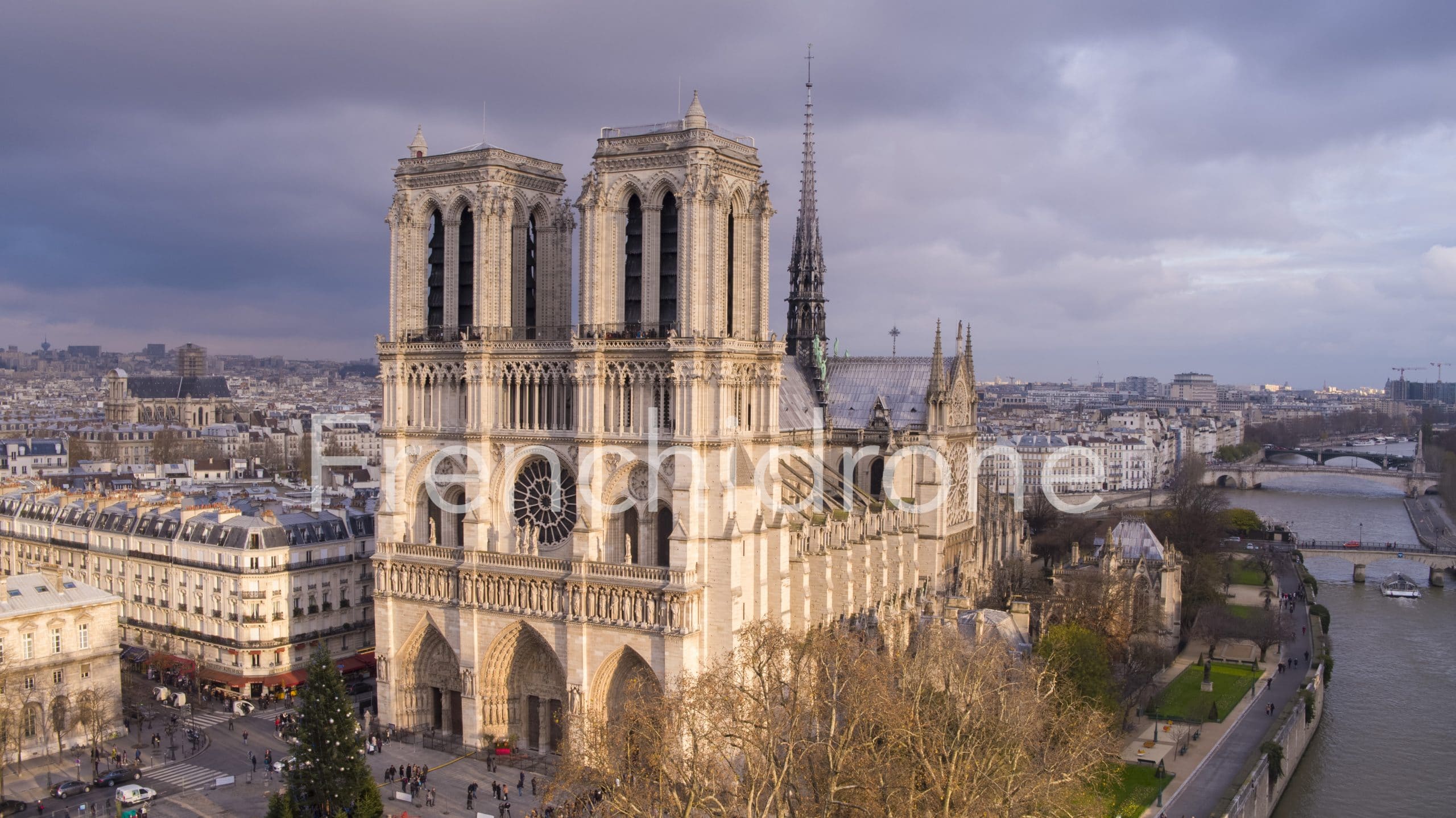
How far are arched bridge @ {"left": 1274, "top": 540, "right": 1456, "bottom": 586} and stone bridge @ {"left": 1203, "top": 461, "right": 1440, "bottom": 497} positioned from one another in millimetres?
49283

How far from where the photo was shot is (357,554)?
5600 centimetres

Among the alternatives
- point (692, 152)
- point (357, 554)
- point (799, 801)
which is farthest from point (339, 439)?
point (799, 801)

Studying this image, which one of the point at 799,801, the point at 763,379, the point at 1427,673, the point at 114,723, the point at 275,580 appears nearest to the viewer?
the point at 799,801

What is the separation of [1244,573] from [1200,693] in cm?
3387

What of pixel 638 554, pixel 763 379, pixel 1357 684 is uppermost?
pixel 763 379

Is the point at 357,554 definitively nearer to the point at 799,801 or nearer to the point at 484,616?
the point at 484,616

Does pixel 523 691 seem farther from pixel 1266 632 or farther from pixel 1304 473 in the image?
pixel 1304 473

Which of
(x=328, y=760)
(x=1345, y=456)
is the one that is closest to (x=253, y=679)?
(x=328, y=760)

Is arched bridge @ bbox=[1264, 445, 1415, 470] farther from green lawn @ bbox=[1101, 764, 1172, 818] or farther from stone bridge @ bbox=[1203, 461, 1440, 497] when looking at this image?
green lawn @ bbox=[1101, 764, 1172, 818]

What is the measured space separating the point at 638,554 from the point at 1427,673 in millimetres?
→ 43385

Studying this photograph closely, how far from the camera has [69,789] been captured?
40.2m

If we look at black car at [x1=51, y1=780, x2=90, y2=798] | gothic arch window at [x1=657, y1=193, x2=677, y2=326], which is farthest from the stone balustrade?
black car at [x1=51, y1=780, x2=90, y2=798]

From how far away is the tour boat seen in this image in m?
83.3

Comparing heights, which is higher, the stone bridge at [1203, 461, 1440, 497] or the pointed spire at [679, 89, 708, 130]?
the pointed spire at [679, 89, 708, 130]
